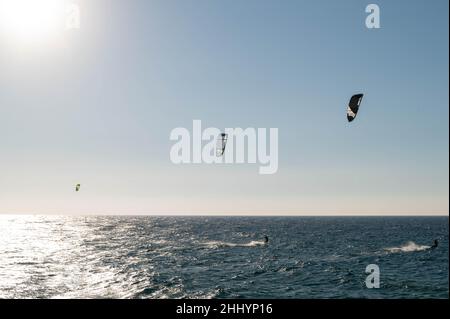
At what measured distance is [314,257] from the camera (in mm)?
64750

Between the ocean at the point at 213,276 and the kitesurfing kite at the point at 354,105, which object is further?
the ocean at the point at 213,276

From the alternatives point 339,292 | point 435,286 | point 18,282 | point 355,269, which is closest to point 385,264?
point 355,269

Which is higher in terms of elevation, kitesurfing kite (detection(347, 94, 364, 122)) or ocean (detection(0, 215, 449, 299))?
kitesurfing kite (detection(347, 94, 364, 122))

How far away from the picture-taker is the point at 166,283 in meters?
37.3

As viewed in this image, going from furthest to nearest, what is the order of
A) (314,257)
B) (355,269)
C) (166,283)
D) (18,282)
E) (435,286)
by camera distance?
1. (314,257)
2. (355,269)
3. (435,286)
4. (166,283)
5. (18,282)

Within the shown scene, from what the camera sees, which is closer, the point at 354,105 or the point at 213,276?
the point at 354,105

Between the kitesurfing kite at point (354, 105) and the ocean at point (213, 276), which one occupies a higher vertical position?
the kitesurfing kite at point (354, 105)

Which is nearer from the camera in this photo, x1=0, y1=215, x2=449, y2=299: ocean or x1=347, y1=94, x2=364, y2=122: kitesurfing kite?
x1=347, y1=94, x2=364, y2=122: kitesurfing kite

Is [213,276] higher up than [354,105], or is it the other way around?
[354,105]
